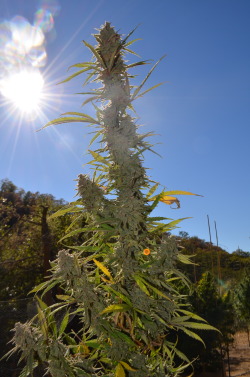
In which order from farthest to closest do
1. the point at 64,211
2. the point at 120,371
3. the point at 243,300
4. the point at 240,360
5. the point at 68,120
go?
the point at 240,360, the point at 243,300, the point at 68,120, the point at 64,211, the point at 120,371

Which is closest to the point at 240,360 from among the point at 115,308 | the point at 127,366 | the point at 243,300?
the point at 243,300

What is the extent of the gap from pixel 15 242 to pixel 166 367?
43.8 feet

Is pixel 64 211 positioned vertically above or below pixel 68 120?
below

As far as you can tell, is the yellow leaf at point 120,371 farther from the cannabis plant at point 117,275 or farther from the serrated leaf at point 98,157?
the serrated leaf at point 98,157

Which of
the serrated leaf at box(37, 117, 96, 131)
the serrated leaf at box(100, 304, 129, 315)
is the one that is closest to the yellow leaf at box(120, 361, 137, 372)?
the serrated leaf at box(100, 304, 129, 315)

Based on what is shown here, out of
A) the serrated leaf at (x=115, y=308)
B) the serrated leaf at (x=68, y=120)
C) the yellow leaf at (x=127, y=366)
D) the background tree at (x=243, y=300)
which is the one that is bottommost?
the background tree at (x=243, y=300)

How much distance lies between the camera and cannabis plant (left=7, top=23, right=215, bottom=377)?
4.60ft

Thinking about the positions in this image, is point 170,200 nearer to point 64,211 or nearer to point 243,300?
point 64,211

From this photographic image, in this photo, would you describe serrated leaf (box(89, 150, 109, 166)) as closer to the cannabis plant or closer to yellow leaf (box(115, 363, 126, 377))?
the cannabis plant

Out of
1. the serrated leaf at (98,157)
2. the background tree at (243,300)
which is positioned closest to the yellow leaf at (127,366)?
the serrated leaf at (98,157)

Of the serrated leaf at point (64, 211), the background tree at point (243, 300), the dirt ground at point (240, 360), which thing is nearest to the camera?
the serrated leaf at point (64, 211)

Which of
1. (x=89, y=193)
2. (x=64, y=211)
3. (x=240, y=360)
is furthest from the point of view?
(x=240, y=360)

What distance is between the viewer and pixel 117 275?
1.48m

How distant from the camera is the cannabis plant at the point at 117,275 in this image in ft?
4.60
